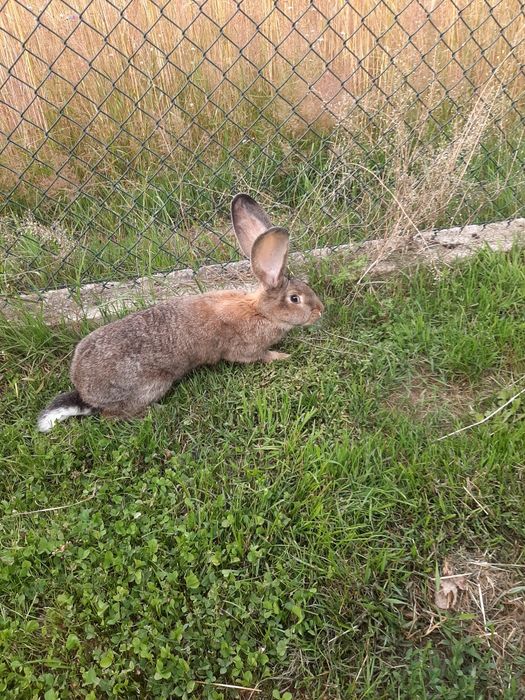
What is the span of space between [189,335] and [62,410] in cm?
71

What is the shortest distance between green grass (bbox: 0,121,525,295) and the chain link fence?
12mm

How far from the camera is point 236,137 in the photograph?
448 centimetres

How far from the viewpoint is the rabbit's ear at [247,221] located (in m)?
3.31

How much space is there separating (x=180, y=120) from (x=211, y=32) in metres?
1.00

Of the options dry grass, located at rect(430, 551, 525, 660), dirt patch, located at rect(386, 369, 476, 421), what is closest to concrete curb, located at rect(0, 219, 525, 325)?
dirt patch, located at rect(386, 369, 476, 421)

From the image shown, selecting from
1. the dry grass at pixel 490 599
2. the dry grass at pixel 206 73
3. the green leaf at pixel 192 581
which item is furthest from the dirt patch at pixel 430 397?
the dry grass at pixel 206 73

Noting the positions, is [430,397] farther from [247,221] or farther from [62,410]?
[62,410]

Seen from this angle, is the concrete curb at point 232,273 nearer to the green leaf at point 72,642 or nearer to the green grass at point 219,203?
the green grass at point 219,203

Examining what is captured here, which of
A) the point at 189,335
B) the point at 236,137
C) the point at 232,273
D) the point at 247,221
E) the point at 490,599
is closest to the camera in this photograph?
the point at 490,599

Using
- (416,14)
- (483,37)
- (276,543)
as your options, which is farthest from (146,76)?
(276,543)

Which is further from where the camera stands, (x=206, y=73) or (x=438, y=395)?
(x=206, y=73)

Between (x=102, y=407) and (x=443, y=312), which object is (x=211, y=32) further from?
(x=102, y=407)

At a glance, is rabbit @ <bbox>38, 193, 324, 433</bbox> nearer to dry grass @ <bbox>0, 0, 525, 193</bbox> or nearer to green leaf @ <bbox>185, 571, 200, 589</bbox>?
green leaf @ <bbox>185, 571, 200, 589</bbox>

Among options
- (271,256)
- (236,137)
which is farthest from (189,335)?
(236,137)
